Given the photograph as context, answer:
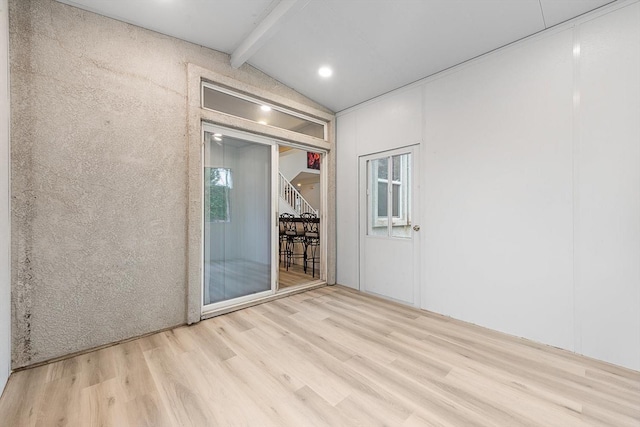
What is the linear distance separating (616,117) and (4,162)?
4.67m

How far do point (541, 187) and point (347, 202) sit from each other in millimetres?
2459

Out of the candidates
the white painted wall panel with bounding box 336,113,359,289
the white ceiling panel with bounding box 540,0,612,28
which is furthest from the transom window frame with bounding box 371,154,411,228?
the white ceiling panel with bounding box 540,0,612,28

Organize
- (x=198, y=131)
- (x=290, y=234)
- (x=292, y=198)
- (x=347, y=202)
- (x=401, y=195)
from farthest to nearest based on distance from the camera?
(x=292, y=198), (x=290, y=234), (x=347, y=202), (x=401, y=195), (x=198, y=131)

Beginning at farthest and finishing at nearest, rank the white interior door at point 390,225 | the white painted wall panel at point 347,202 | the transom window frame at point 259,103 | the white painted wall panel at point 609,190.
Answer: the white painted wall panel at point 347,202 → the white interior door at point 390,225 → the transom window frame at point 259,103 → the white painted wall panel at point 609,190

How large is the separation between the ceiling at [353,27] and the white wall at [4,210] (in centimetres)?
70

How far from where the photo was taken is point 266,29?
258 cm

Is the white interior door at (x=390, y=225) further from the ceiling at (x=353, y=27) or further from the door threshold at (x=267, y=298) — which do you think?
the ceiling at (x=353, y=27)

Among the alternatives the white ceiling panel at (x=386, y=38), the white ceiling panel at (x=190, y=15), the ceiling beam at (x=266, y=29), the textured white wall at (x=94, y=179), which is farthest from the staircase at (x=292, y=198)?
the white ceiling panel at (x=190, y=15)

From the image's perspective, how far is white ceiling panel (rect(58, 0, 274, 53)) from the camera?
2385 millimetres

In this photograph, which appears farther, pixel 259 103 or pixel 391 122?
pixel 391 122

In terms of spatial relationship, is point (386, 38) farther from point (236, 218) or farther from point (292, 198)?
point (292, 198)

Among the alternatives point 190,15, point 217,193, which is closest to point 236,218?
point 217,193

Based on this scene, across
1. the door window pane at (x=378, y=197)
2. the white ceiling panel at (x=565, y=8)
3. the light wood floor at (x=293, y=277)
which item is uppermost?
the white ceiling panel at (x=565, y=8)

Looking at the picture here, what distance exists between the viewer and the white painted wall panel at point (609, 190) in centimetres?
210
